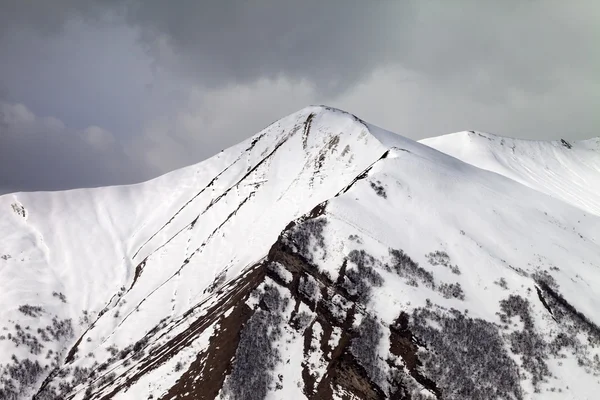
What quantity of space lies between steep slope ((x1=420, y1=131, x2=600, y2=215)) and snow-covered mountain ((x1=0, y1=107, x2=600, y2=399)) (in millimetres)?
49157

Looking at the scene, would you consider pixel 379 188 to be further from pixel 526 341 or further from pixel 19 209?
pixel 19 209

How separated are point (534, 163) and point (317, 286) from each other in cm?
13883

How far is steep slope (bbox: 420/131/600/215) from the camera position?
155750 mm

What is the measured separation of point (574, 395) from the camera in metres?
58.8

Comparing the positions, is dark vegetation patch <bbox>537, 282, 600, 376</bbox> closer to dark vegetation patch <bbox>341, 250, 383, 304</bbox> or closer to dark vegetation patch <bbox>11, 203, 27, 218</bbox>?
dark vegetation patch <bbox>341, 250, 383, 304</bbox>

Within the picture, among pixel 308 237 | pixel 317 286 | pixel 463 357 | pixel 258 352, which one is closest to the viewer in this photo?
pixel 463 357

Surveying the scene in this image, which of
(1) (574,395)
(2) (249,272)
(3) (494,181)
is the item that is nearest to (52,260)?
(2) (249,272)

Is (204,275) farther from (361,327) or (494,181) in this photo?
(494,181)

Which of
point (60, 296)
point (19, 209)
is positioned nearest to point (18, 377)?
point (60, 296)

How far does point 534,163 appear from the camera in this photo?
179875mm

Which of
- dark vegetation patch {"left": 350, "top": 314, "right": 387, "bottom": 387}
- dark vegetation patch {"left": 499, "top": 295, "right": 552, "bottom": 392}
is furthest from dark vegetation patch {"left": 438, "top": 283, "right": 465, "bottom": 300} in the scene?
dark vegetation patch {"left": 350, "top": 314, "right": 387, "bottom": 387}

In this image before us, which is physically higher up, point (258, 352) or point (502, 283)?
point (258, 352)

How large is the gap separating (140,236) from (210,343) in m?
79.7

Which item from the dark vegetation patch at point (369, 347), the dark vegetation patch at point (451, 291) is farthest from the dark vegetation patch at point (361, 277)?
the dark vegetation patch at point (451, 291)
